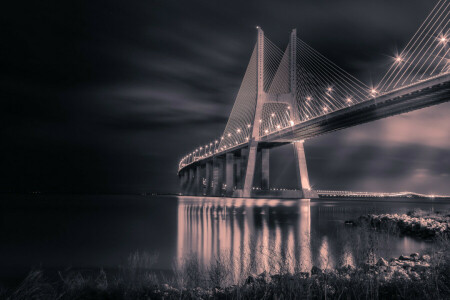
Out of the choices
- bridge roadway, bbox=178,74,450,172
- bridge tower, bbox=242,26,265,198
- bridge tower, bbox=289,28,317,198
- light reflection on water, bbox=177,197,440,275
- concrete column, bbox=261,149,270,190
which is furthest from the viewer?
concrete column, bbox=261,149,270,190

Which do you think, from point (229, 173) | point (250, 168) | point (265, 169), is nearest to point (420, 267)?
point (250, 168)

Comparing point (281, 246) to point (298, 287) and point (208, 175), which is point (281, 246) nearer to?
point (298, 287)

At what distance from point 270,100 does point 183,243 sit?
45.5m

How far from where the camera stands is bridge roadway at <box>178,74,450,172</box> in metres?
31.3

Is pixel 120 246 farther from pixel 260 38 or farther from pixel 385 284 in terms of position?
pixel 260 38

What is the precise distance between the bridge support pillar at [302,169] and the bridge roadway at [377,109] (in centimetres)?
163

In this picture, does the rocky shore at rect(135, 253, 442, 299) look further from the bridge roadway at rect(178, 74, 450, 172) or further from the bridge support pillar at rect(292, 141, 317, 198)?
the bridge support pillar at rect(292, 141, 317, 198)

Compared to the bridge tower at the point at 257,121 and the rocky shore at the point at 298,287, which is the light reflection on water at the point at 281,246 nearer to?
the rocky shore at the point at 298,287

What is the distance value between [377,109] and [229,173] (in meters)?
42.1

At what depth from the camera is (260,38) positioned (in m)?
64.6

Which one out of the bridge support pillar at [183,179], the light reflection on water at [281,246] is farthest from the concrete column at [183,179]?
the light reflection on water at [281,246]

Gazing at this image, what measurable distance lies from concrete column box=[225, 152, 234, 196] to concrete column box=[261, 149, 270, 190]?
797 centimetres

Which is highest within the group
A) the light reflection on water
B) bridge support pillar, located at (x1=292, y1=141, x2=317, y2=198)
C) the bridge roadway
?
the bridge roadway

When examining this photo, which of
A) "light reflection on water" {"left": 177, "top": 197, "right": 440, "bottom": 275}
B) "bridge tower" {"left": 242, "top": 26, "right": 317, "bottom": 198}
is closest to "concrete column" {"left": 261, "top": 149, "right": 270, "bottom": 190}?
"bridge tower" {"left": 242, "top": 26, "right": 317, "bottom": 198}
